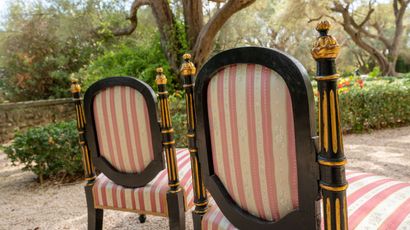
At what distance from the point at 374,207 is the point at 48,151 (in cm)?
325

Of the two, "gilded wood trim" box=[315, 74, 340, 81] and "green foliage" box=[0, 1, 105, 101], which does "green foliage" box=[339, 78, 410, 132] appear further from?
"green foliage" box=[0, 1, 105, 101]

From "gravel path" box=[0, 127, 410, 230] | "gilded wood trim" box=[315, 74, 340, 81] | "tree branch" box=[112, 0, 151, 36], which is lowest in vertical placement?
"gravel path" box=[0, 127, 410, 230]

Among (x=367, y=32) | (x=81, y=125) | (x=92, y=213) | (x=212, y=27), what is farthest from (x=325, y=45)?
(x=367, y=32)

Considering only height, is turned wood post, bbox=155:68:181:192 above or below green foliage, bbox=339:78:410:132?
above

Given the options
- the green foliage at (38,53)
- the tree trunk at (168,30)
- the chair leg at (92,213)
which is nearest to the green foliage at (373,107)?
the tree trunk at (168,30)

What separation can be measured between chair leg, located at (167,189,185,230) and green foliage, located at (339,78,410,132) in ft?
13.2

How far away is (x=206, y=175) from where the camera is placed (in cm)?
113

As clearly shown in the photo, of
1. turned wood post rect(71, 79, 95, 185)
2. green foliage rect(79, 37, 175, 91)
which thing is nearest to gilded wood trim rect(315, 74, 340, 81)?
turned wood post rect(71, 79, 95, 185)

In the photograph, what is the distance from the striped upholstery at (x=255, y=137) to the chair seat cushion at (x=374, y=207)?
0.56ft

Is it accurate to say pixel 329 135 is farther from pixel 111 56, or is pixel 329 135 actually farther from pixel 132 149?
pixel 111 56

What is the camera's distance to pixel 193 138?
3.84ft

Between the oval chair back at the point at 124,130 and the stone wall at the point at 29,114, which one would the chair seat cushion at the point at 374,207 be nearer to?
the oval chair back at the point at 124,130

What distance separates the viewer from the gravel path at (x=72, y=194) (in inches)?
95.3

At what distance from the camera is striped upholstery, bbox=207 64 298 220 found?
0.86 metres
